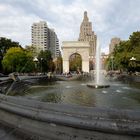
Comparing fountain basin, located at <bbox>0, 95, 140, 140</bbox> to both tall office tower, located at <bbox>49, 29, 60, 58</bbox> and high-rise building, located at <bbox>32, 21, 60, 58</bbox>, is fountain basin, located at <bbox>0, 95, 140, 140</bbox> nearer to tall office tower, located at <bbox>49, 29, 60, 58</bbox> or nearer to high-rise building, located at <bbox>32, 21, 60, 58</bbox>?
high-rise building, located at <bbox>32, 21, 60, 58</bbox>

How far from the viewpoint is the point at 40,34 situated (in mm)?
142250

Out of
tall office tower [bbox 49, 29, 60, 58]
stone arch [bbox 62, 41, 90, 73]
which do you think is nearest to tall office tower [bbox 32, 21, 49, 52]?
tall office tower [bbox 49, 29, 60, 58]

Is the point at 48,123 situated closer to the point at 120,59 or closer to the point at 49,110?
the point at 49,110

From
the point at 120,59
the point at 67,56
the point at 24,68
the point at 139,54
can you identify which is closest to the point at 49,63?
the point at 67,56

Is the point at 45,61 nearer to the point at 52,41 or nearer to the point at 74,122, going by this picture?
the point at 52,41

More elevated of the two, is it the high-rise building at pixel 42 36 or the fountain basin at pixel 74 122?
the high-rise building at pixel 42 36

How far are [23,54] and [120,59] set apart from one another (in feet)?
76.1

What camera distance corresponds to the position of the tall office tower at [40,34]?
140500mm

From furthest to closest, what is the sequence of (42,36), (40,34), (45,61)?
(42,36) < (40,34) < (45,61)

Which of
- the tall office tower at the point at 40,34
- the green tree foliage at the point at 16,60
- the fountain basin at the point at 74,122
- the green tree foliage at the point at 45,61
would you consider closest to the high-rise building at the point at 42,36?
the tall office tower at the point at 40,34

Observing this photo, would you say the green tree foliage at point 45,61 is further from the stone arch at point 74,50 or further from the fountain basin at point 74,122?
the fountain basin at point 74,122

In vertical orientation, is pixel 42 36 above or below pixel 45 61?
above

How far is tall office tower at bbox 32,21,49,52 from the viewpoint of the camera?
461ft

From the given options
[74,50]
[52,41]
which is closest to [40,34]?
[52,41]
